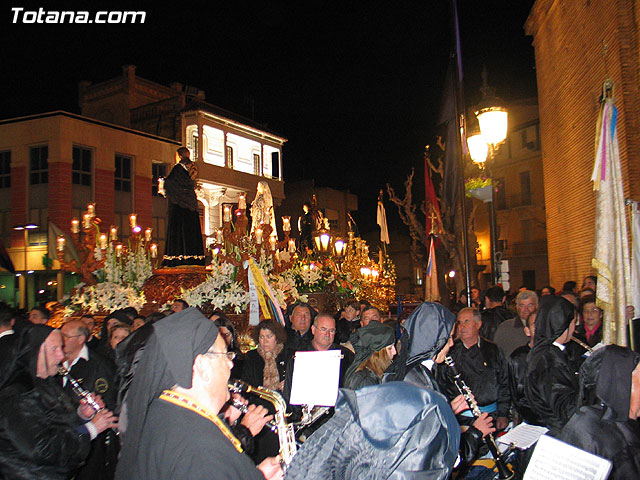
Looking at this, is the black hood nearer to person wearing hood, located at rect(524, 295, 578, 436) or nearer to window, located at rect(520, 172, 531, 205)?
person wearing hood, located at rect(524, 295, 578, 436)

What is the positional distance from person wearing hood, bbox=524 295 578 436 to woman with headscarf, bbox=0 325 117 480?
3.52 metres

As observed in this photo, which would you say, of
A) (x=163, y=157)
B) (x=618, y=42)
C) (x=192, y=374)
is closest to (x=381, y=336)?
(x=192, y=374)

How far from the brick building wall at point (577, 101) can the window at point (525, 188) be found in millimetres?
23162

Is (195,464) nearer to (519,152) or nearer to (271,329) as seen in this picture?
(271,329)

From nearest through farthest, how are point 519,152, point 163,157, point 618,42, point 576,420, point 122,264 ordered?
point 576,420, point 618,42, point 122,264, point 163,157, point 519,152

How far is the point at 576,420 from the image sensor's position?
313cm

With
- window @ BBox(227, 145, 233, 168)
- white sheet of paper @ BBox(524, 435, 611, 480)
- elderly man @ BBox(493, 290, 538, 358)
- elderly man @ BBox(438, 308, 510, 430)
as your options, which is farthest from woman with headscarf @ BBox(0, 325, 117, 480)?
window @ BBox(227, 145, 233, 168)

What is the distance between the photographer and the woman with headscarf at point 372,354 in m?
4.29

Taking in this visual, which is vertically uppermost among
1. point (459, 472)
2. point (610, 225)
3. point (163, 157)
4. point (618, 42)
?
point (163, 157)

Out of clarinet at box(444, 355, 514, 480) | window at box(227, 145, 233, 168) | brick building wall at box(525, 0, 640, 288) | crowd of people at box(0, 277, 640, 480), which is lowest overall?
clarinet at box(444, 355, 514, 480)

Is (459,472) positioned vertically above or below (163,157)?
below

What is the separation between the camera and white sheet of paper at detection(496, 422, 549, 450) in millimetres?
3664

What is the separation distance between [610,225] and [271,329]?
3.77 metres

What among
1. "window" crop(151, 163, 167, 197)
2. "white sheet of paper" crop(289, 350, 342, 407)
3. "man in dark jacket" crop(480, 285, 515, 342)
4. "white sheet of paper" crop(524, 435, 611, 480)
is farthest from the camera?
"window" crop(151, 163, 167, 197)
